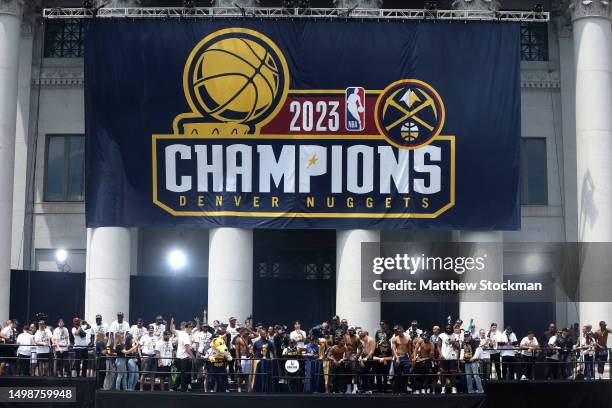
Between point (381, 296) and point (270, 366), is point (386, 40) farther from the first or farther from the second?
point (270, 366)

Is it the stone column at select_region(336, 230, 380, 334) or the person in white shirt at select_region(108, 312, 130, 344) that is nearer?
the person in white shirt at select_region(108, 312, 130, 344)

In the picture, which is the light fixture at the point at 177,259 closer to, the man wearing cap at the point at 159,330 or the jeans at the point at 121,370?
the man wearing cap at the point at 159,330

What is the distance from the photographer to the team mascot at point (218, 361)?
2934cm

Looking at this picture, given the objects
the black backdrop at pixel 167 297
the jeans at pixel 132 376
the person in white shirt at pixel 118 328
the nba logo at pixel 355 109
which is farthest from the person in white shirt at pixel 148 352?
the nba logo at pixel 355 109

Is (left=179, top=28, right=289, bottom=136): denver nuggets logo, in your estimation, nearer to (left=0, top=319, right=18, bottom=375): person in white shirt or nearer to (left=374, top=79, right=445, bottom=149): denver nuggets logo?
(left=374, top=79, right=445, bottom=149): denver nuggets logo

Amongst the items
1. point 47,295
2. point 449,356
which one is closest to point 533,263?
point 449,356

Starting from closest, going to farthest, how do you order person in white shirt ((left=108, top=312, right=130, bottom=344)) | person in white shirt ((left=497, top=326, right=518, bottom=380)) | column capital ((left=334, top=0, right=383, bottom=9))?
person in white shirt ((left=497, top=326, right=518, bottom=380)) < person in white shirt ((left=108, top=312, right=130, bottom=344)) < column capital ((left=334, top=0, right=383, bottom=9))

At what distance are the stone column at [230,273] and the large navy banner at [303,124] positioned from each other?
628 millimetres

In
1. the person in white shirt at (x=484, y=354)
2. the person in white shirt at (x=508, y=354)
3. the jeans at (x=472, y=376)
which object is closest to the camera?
the person in white shirt at (x=484, y=354)

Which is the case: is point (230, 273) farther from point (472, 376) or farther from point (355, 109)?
point (472, 376)

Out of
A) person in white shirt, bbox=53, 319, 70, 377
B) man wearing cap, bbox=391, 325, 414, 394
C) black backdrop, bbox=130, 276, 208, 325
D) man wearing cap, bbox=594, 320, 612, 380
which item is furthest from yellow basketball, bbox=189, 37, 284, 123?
man wearing cap, bbox=594, 320, 612, 380

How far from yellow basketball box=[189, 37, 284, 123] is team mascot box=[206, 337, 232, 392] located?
10713mm

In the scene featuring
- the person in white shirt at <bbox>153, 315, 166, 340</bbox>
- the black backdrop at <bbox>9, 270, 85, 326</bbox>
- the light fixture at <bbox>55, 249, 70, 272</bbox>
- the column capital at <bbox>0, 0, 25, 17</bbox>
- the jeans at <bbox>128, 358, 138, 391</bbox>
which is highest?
the column capital at <bbox>0, 0, 25, 17</bbox>

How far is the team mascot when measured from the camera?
96.3 ft
